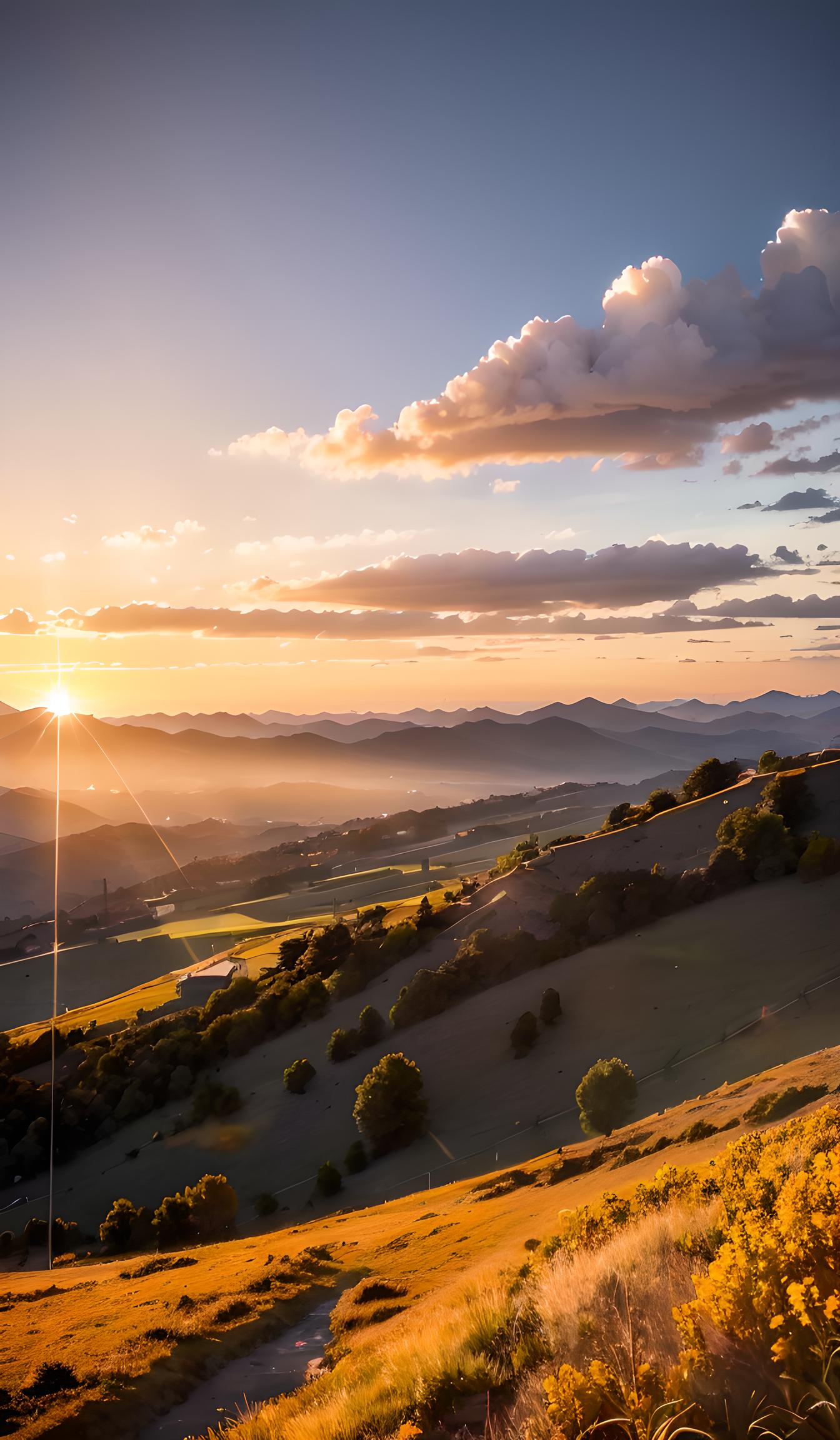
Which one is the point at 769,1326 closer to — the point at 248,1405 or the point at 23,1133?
the point at 248,1405

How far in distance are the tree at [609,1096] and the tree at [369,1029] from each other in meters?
22.9

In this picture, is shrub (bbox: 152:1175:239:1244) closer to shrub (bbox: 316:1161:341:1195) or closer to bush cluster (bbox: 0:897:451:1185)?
shrub (bbox: 316:1161:341:1195)

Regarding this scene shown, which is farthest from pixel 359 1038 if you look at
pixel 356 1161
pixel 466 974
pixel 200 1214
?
pixel 200 1214

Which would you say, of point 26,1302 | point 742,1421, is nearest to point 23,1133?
point 26,1302

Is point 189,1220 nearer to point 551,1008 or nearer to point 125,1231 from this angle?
point 125,1231

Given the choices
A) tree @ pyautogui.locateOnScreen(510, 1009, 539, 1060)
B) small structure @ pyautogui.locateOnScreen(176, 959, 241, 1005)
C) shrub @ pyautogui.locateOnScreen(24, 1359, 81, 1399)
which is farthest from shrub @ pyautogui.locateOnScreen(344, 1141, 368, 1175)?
small structure @ pyautogui.locateOnScreen(176, 959, 241, 1005)

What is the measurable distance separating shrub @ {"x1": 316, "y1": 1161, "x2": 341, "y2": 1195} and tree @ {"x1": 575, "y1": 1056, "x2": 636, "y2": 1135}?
12611 millimetres

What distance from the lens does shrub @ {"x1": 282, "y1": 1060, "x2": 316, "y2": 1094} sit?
4312 cm

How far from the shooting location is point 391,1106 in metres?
34.1

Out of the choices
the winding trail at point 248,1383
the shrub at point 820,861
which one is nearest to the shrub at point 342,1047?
the shrub at point 820,861

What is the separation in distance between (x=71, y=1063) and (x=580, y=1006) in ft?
133

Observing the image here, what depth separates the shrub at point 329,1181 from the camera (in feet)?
104

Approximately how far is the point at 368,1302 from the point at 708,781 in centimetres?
5512

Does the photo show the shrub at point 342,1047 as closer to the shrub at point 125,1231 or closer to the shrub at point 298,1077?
the shrub at point 298,1077
